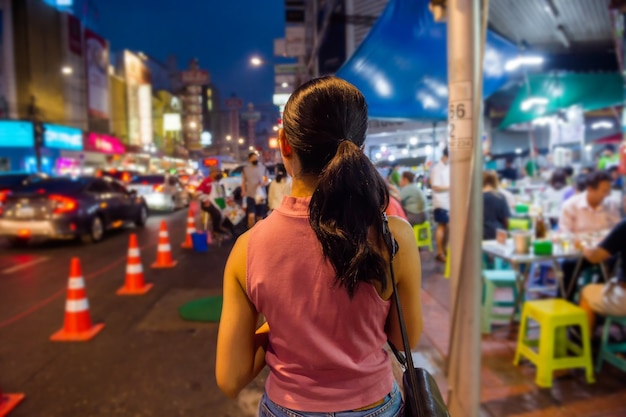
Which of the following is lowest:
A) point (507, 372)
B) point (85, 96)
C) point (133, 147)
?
point (507, 372)

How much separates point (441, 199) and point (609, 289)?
14.0 feet

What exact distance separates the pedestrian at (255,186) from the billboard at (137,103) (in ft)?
147

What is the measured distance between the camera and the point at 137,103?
46.8 metres

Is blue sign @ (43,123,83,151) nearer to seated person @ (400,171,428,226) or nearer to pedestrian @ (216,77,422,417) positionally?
seated person @ (400,171,428,226)

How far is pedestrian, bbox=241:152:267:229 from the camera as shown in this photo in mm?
2744

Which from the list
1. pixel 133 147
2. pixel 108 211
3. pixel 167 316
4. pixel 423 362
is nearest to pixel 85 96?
pixel 133 147

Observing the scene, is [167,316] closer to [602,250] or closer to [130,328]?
[130,328]

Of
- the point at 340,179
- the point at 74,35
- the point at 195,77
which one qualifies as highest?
the point at 195,77

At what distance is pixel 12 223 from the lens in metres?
9.65

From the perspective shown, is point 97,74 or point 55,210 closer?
point 55,210

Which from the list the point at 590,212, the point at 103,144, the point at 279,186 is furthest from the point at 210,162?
the point at 103,144

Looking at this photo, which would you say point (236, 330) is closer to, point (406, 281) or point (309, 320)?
point (309, 320)

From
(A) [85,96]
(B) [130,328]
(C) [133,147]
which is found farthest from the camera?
(C) [133,147]

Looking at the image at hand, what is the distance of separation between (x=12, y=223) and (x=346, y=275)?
1069 centimetres
